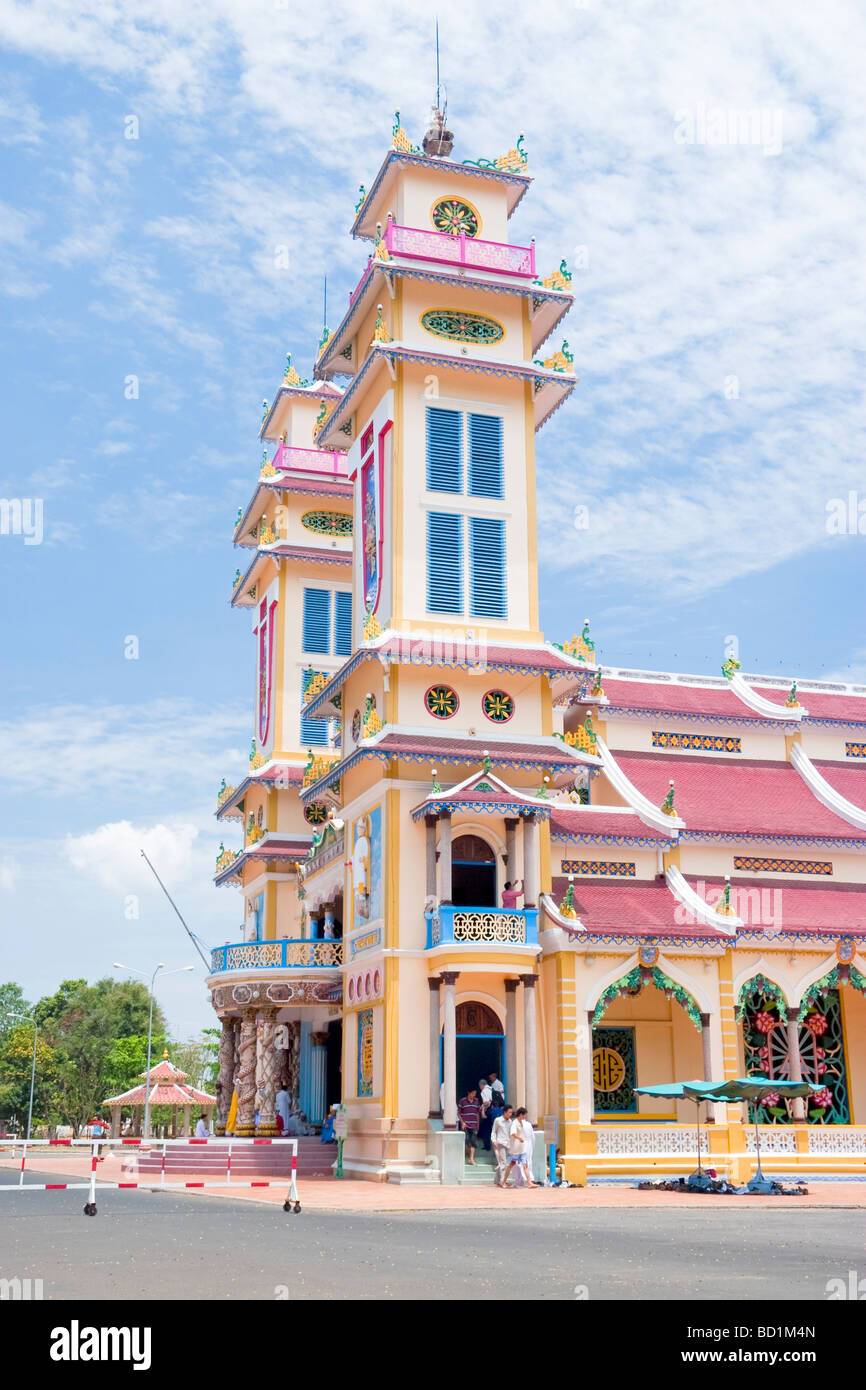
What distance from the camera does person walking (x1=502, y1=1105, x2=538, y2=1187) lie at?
25.5 m

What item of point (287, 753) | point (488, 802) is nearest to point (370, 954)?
point (488, 802)

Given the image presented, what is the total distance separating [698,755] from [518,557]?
27.8 feet

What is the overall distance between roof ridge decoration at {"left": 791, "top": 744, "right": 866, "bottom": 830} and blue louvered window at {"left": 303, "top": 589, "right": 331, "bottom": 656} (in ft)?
48.1

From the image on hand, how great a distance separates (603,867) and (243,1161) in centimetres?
1031

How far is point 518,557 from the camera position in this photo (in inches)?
1284

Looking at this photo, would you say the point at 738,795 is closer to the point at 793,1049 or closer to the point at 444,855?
the point at 793,1049

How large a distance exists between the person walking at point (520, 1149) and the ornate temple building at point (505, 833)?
4.98ft

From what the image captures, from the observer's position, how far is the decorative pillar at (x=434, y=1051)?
1090 inches

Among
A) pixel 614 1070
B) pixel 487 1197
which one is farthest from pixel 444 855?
pixel 487 1197

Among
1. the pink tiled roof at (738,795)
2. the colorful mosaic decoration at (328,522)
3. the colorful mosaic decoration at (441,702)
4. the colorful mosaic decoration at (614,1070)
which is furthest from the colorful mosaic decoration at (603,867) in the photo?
the colorful mosaic decoration at (328,522)

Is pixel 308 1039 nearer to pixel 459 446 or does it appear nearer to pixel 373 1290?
pixel 459 446

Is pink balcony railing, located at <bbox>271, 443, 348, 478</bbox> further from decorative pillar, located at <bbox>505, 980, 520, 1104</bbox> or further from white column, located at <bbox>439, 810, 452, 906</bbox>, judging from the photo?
decorative pillar, located at <bbox>505, 980, 520, 1104</bbox>

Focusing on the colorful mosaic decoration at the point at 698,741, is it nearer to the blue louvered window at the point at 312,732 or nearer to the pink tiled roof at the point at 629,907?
the pink tiled roof at the point at 629,907
